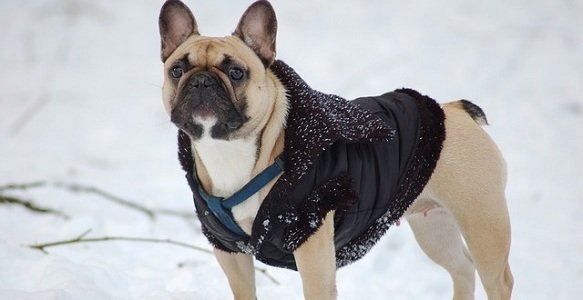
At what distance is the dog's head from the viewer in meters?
3.00

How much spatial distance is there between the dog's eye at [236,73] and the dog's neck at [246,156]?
0.21 m

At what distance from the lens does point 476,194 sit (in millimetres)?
3639

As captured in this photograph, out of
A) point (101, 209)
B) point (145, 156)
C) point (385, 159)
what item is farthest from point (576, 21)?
point (385, 159)

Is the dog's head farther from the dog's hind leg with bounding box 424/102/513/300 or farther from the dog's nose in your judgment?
the dog's hind leg with bounding box 424/102/513/300

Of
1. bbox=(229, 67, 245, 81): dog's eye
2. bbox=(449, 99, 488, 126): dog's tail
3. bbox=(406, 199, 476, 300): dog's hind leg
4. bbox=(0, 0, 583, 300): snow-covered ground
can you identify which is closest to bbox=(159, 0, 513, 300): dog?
bbox=(229, 67, 245, 81): dog's eye

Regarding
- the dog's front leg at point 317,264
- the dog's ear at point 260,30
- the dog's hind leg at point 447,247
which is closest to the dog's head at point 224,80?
the dog's ear at point 260,30

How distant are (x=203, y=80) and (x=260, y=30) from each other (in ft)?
1.52

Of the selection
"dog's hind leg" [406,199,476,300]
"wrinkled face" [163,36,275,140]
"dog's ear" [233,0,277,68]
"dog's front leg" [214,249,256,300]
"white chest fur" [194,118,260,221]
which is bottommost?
"dog's hind leg" [406,199,476,300]

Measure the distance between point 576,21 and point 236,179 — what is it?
9.05 m

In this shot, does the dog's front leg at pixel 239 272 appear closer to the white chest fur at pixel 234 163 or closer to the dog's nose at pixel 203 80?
the white chest fur at pixel 234 163

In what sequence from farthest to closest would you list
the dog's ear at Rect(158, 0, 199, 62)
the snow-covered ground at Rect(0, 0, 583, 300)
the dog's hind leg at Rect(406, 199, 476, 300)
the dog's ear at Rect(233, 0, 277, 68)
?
the snow-covered ground at Rect(0, 0, 583, 300) → the dog's hind leg at Rect(406, 199, 476, 300) → the dog's ear at Rect(158, 0, 199, 62) → the dog's ear at Rect(233, 0, 277, 68)

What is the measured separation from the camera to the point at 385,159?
3398 mm

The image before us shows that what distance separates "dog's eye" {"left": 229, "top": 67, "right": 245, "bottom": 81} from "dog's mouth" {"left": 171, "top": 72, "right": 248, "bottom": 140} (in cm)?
10

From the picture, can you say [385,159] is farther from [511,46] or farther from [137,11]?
[137,11]
